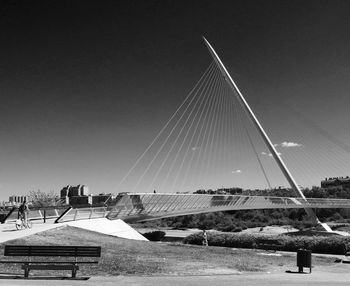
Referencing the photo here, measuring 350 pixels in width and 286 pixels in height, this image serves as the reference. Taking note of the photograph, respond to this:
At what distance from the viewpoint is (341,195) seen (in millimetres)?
95625

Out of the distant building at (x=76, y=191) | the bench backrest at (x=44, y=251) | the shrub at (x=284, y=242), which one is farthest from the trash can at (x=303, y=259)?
the distant building at (x=76, y=191)

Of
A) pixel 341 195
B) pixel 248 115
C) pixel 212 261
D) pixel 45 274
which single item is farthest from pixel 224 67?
pixel 341 195

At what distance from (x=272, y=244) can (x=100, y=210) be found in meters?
10.5

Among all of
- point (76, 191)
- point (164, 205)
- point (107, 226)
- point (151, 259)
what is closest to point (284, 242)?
point (164, 205)

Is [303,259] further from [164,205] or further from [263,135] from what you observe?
[263,135]

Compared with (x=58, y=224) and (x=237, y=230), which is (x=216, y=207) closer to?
(x=58, y=224)

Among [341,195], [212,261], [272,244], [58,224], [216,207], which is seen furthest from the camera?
[341,195]

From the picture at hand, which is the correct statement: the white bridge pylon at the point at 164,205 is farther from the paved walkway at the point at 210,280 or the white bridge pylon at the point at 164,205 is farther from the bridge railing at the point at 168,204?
the paved walkway at the point at 210,280

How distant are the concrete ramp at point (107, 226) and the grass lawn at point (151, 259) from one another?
1345mm

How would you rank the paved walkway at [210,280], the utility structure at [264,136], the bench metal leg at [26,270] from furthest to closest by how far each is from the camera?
the utility structure at [264,136] < the bench metal leg at [26,270] < the paved walkway at [210,280]

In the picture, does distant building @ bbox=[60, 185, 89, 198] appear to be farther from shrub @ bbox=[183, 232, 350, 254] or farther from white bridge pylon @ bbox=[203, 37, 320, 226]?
shrub @ bbox=[183, 232, 350, 254]

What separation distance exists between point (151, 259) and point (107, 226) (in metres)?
8.91

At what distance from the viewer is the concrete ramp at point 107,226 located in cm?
2045

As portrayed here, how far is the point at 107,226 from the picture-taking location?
22266 mm
